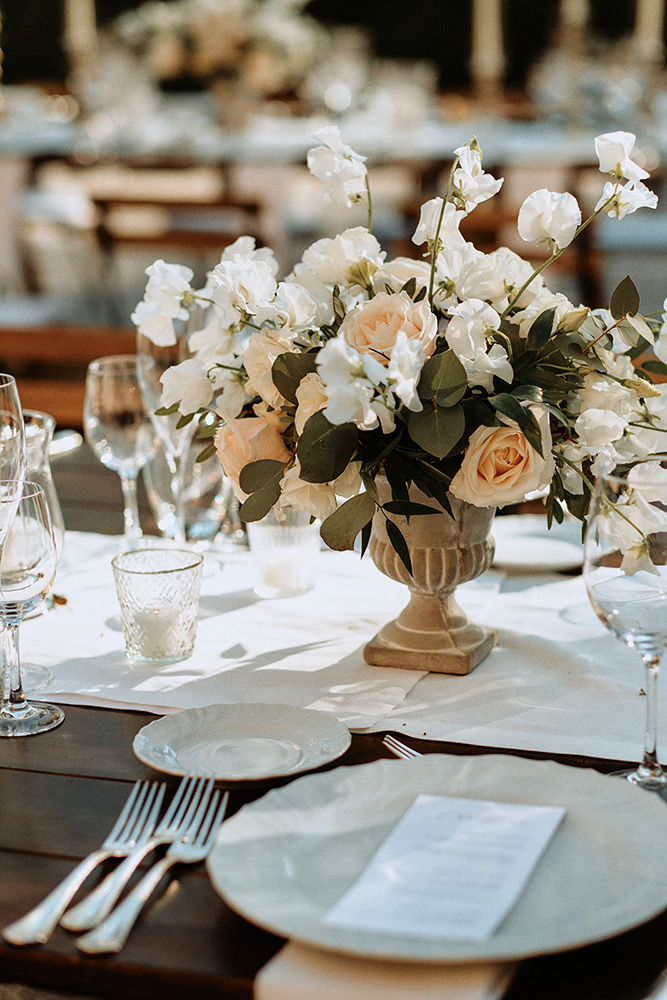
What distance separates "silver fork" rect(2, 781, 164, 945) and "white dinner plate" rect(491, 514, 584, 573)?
25.0 inches

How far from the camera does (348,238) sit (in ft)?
3.51

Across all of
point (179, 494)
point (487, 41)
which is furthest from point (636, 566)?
point (487, 41)

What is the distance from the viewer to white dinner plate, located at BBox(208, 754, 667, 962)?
2.23 ft

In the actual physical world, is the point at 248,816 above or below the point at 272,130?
below

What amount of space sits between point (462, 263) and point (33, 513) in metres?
0.41

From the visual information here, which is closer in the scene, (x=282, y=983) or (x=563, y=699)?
(x=282, y=983)

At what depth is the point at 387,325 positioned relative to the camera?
0.99 m

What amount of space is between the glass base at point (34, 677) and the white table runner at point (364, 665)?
0.5 inches

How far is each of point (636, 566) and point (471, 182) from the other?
342 mm

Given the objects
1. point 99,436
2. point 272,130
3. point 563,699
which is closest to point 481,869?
point 563,699

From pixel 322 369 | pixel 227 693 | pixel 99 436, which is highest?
pixel 322 369

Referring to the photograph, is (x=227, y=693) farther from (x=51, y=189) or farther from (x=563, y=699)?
(x=51, y=189)

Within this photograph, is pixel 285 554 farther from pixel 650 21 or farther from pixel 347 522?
pixel 650 21

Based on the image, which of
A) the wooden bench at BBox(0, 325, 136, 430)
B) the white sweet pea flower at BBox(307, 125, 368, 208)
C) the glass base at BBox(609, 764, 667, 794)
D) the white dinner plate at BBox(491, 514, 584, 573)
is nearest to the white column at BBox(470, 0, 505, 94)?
the wooden bench at BBox(0, 325, 136, 430)
